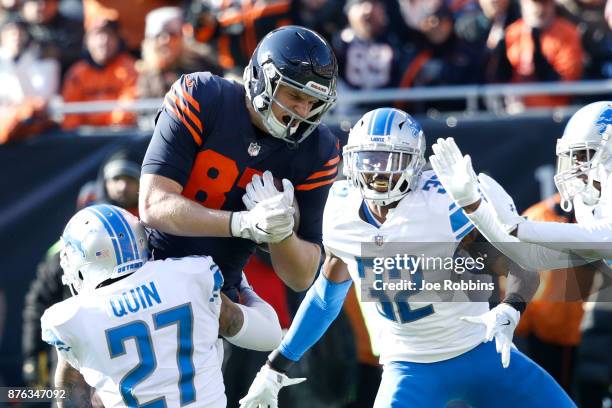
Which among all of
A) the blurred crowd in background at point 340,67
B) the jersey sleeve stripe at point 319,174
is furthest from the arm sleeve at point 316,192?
the blurred crowd in background at point 340,67

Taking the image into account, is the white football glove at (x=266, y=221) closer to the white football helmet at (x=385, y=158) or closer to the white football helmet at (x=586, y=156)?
the white football helmet at (x=385, y=158)

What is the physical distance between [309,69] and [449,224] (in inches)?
32.3

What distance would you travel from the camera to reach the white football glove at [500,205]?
4.25 m

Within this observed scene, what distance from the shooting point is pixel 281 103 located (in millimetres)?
4445

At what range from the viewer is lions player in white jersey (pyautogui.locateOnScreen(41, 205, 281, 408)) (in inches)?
161

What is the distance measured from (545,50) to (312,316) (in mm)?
3156

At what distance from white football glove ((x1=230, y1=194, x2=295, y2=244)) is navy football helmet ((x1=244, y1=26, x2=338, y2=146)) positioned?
1.06 feet

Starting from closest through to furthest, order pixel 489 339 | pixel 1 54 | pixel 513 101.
A: pixel 489 339 < pixel 513 101 < pixel 1 54

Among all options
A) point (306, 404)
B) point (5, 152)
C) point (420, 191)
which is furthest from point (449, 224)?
point (5, 152)

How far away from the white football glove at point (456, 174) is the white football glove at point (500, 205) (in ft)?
0.11

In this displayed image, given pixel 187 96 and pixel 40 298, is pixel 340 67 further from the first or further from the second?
pixel 187 96

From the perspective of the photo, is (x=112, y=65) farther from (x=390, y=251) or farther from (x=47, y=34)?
(x=390, y=251)

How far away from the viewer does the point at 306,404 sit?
662cm

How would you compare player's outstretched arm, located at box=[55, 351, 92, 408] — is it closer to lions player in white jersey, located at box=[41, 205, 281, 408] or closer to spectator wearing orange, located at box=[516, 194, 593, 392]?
lions player in white jersey, located at box=[41, 205, 281, 408]
